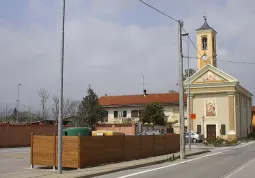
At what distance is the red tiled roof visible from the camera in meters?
84.6

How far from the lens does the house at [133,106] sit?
82000mm

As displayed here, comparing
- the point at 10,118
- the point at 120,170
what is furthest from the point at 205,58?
the point at 120,170

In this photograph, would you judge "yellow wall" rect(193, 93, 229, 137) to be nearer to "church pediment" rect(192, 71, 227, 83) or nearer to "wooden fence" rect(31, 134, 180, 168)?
"church pediment" rect(192, 71, 227, 83)

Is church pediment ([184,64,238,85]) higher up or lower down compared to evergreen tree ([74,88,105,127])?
higher up

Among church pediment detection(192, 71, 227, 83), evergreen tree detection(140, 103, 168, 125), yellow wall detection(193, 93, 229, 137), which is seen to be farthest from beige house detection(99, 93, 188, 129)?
church pediment detection(192, 71, 227, 83)

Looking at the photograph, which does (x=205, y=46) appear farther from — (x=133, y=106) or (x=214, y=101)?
(x=133, y=106)

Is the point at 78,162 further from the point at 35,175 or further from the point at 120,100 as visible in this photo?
the point at 120,100

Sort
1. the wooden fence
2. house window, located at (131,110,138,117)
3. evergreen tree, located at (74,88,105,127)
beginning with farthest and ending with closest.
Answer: house window, located at (131,110,138,117)
evergreen tree, located at (74,88,105,127)
the wooden fence

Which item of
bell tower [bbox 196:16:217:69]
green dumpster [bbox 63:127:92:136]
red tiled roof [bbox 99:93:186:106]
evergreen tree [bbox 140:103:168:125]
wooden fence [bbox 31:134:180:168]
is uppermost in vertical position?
bell tower [bbox 196:16:217:69]

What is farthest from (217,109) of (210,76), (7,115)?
(7,115)

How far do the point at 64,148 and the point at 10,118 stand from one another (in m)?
68.9

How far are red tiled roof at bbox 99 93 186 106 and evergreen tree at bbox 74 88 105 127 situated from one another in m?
19.6

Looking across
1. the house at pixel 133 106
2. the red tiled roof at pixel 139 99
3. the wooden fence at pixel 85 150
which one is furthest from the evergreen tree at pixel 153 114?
the wooden fence at pixel 85 150

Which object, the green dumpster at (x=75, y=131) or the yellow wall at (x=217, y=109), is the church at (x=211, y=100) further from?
the green dumpster at (x=75, y=131)
